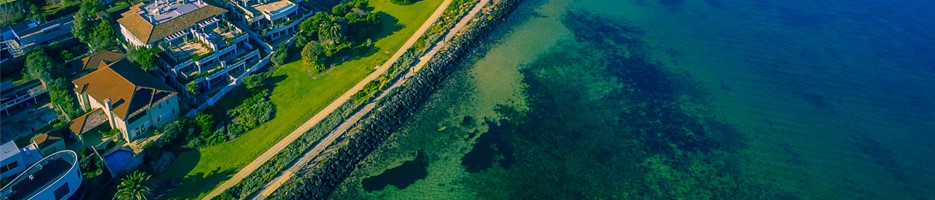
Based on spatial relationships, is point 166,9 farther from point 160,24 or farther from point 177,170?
point 177,170

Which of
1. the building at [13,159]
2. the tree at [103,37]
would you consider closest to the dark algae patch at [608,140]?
the building at [13,159]

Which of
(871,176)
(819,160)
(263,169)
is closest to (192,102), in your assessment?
(263,169)

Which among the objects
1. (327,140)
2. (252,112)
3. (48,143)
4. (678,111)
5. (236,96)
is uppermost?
(48,143)

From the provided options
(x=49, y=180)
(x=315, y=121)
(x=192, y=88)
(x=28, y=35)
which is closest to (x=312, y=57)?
(x=315, y=121)

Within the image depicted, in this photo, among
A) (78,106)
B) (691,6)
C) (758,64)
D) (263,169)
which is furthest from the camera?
(691,6)

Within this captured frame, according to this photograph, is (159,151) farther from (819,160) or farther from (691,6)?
(691,6)

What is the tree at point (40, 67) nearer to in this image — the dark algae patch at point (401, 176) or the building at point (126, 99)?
the building at point (126, 99)
